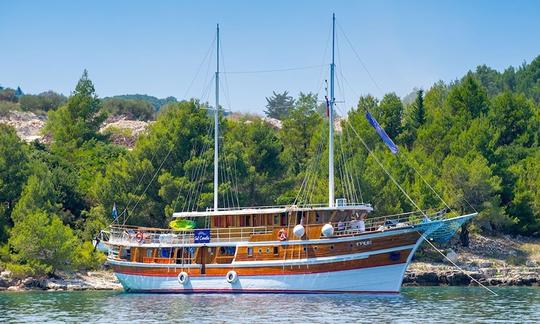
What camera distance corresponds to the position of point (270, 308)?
40219mm

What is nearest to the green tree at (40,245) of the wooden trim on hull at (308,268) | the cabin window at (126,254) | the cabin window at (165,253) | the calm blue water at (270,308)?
the calm blue water at (270,308)

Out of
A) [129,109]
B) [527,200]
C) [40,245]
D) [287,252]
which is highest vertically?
[129,109]

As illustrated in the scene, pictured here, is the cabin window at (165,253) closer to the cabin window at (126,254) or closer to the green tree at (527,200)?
the cabin window at (126,254)

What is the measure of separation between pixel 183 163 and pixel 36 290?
46.6ft

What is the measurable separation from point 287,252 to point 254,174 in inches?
713

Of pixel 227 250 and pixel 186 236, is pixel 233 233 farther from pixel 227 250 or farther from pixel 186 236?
pixel 186 236

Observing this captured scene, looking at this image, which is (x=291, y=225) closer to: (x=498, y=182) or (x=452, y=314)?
(x=452, y=314)

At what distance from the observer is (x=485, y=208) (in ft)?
213

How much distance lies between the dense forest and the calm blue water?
917 centimetres

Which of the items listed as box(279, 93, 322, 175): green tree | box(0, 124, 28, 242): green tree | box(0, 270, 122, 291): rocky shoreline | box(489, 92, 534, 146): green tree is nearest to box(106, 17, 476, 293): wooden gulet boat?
box(0, 270, 122, 291): rocky shoreline

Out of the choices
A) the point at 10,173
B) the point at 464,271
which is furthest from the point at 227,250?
the point at 10,173

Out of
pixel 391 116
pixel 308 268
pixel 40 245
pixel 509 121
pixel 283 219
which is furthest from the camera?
pixel 391 116

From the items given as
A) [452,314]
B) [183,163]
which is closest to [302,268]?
[452,314]

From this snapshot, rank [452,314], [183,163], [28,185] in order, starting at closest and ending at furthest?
1. [452,314]
2. [28,185]
3. [183,163]
